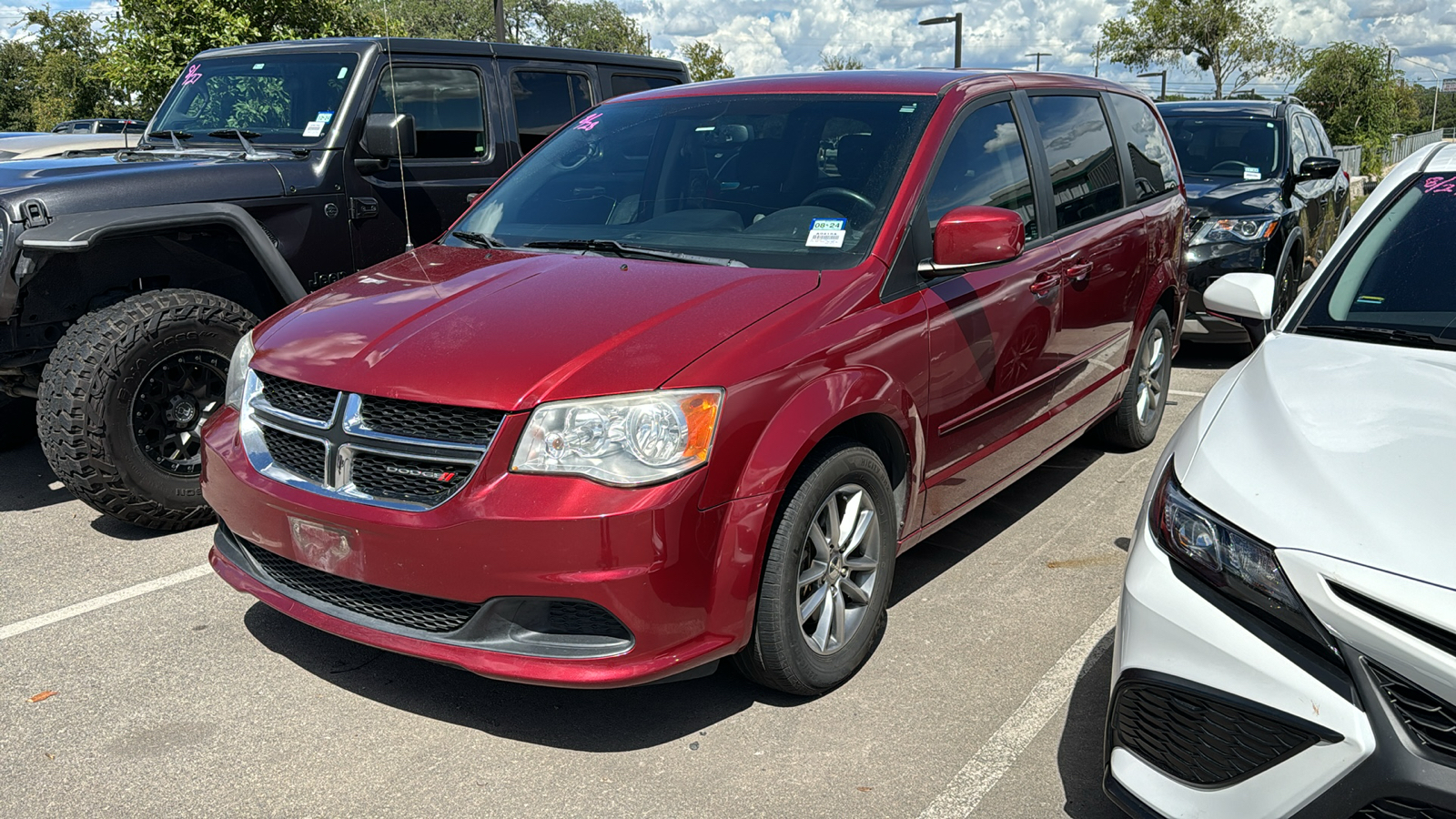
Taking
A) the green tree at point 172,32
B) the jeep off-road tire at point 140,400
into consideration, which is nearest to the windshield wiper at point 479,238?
the jeep off-road tire at point 140,400

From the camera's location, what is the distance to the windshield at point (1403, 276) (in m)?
3.05

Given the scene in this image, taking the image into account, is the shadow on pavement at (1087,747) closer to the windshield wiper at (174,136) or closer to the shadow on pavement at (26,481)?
the shadow on pavement at (26,481)

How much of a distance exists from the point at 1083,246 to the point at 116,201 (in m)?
3.94

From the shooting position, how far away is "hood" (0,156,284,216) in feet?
15.0

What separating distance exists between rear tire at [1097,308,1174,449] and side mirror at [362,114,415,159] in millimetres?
3623

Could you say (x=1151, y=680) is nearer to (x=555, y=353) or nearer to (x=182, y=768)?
(x=555, y=353)

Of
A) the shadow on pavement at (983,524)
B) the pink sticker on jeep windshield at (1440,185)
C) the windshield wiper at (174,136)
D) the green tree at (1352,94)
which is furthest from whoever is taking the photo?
the green tree at (1352,94)

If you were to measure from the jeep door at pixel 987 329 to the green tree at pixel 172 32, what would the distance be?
49.0ft

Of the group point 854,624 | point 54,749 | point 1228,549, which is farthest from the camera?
point 854,624

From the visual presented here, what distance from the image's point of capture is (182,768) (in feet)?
9.93

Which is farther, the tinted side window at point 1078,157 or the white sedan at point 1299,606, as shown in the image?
the tinted side window at point 1078,157

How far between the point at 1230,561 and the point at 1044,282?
7.26 feet

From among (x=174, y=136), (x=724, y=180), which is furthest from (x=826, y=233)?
(x=174, y=136)

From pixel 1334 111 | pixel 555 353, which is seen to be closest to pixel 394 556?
pixel 555 353
